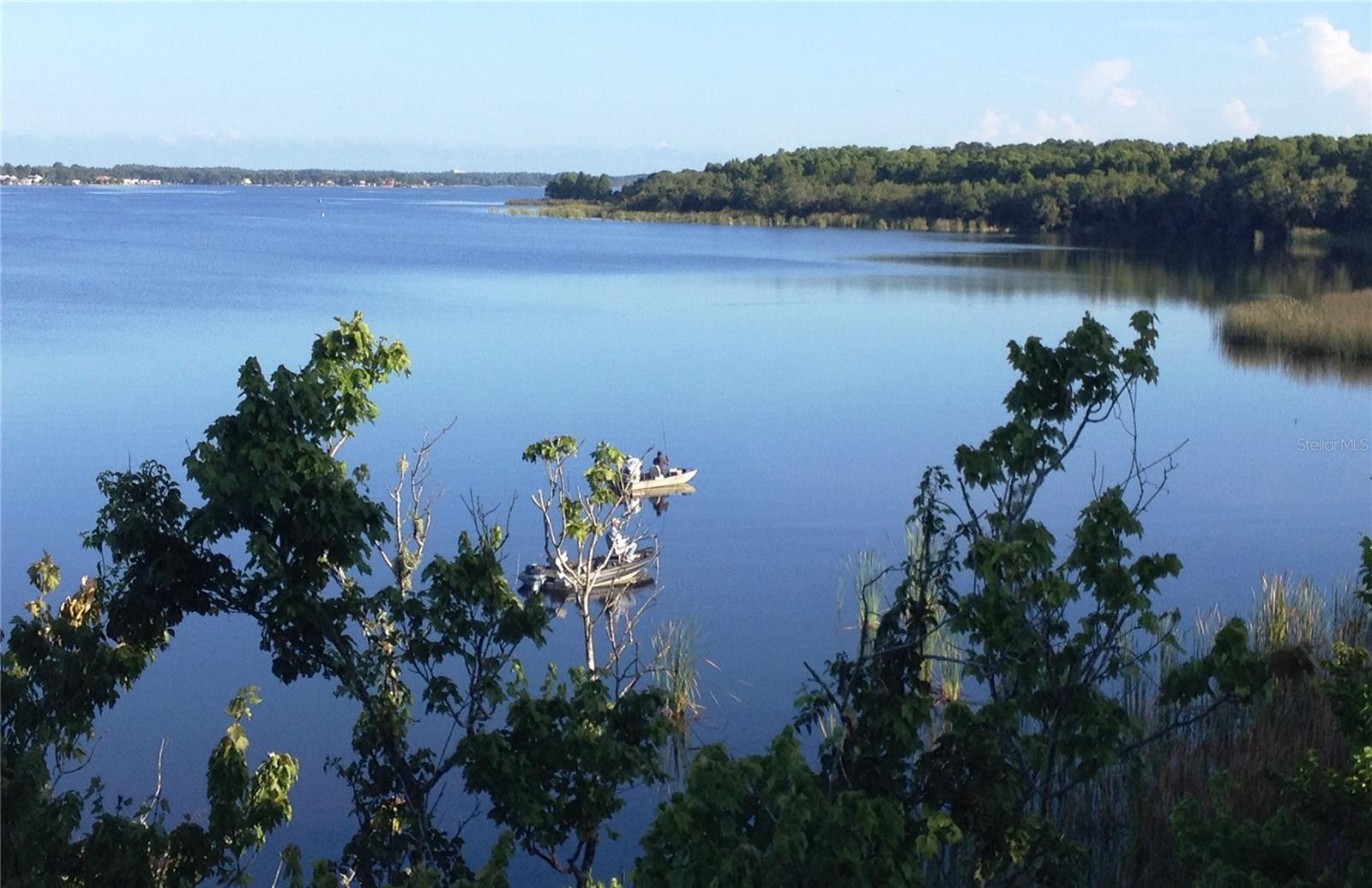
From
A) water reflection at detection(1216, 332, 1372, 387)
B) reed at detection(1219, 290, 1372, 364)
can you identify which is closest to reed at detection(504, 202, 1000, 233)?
reed at detection(1219, 290, 1372, 364)

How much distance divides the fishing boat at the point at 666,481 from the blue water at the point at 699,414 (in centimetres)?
31

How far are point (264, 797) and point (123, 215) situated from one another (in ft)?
341

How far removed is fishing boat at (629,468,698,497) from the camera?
58.0 feet

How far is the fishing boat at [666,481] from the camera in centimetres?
1767

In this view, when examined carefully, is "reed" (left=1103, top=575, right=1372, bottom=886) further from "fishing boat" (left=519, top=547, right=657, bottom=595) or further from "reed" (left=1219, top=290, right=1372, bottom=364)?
"reed" (left=1219, top=290, right=1372, bottom=364)

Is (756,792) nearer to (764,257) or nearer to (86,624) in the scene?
(86,624)

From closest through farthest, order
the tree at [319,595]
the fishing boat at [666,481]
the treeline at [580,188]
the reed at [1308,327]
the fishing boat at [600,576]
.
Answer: the tree at [319,595], the fishing boat at [600,576], the fishing boat at [666,481], the reed at [1308,327], the treeline at [580,188]

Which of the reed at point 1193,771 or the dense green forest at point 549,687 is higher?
the dense green forest at point 549,687

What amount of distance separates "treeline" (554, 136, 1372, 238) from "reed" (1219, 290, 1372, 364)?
29801 millimetres

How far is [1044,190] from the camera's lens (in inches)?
3115

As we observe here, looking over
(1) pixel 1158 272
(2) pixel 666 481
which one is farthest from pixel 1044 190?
(2) pixel 666 481

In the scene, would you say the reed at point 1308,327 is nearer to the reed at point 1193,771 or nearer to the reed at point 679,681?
the reed at point 679,681

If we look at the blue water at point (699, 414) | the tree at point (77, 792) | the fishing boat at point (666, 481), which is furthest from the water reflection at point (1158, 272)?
the tree at point (77, 792)

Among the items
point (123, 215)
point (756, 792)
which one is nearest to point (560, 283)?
point (756, 792)
